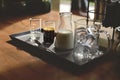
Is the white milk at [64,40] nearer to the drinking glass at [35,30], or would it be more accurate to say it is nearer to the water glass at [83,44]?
the water glass at [83,44]

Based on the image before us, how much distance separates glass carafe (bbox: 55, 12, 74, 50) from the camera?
3.28 feet

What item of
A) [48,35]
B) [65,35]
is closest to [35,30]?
[48,35]

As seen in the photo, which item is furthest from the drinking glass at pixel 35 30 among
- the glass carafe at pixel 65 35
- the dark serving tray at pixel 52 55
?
the glass carafe at pixel 65 35

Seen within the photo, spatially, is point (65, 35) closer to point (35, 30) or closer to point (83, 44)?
point (83, 44)

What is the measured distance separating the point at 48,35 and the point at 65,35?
10 cm

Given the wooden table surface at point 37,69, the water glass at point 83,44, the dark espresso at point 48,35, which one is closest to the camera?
the wooden table surface at point 37,69

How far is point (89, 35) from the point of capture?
0.98m

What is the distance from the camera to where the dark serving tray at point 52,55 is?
89 centimetres

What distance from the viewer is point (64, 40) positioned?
0.99 m

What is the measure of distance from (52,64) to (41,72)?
2.8 inches

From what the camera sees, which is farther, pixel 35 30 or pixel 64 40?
pixel 35 30

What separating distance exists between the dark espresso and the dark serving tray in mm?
29

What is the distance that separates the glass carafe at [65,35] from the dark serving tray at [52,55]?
26 millimetres

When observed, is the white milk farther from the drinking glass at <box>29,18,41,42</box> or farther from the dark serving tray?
the drinking glass at <box>29,18,41,42</box>
